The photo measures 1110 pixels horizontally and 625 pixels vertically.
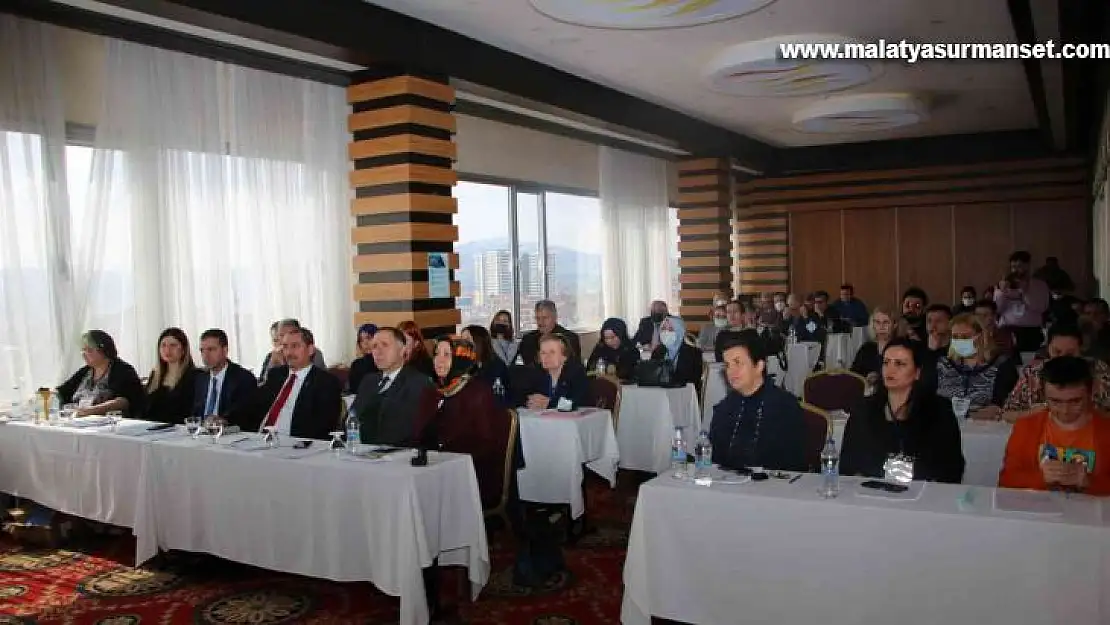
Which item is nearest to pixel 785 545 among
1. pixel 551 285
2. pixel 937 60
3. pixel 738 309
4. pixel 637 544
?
pixel 637 544

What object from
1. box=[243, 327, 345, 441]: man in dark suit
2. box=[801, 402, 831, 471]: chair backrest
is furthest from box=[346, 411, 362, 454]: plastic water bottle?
box=[801, 402, 831, 471]: chair backrest

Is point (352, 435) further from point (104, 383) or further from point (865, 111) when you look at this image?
point (865, 111)

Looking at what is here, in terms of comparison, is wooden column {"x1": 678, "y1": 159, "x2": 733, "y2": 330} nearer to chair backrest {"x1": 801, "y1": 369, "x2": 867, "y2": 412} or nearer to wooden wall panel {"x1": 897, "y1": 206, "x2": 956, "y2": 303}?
wooden wall panel {"x1": 897, "y1": 206, "x2": 956, "y2": 303}

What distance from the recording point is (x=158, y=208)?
288 inches

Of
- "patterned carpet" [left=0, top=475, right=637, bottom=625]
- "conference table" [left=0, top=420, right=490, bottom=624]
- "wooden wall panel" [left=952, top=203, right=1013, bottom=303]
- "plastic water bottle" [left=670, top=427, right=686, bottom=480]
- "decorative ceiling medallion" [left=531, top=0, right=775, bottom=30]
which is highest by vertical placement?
"decorative ceiling medallion" [left=531, top=0, right=775, bottom=30]

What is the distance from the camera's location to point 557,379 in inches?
244

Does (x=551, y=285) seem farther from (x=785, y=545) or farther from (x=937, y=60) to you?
(x=785, y=545)

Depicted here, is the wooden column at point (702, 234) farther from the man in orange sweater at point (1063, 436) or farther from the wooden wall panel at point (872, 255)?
the man in orange sweater at point (1063, 436)

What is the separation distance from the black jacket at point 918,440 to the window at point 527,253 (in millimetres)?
7934

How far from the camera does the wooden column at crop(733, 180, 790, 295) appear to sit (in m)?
17.3

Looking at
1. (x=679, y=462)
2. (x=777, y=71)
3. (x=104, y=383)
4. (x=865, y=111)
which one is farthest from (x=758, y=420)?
(x=865, y=111)

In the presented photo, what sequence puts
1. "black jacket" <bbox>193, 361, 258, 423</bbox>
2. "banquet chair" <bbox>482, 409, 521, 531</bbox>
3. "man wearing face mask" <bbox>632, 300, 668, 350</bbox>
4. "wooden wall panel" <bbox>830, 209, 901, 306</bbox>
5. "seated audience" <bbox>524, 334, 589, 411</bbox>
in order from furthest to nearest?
"wooden wall panel" <bbox>830, 209, 901, 306</bbox> → "man wearing face mask" <bbox>632, 300, 668, 350</bbox> → "seated audience" <bbox>524, 334, 589, 411</bbox> → "black jacket" <bbox>193, 361, 258, 423</bbox> → "banquet chair" <bbox>482, 409, 521, 531</bbox>

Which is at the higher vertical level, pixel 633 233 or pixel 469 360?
pixel 633 233

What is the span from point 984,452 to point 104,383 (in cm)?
569
